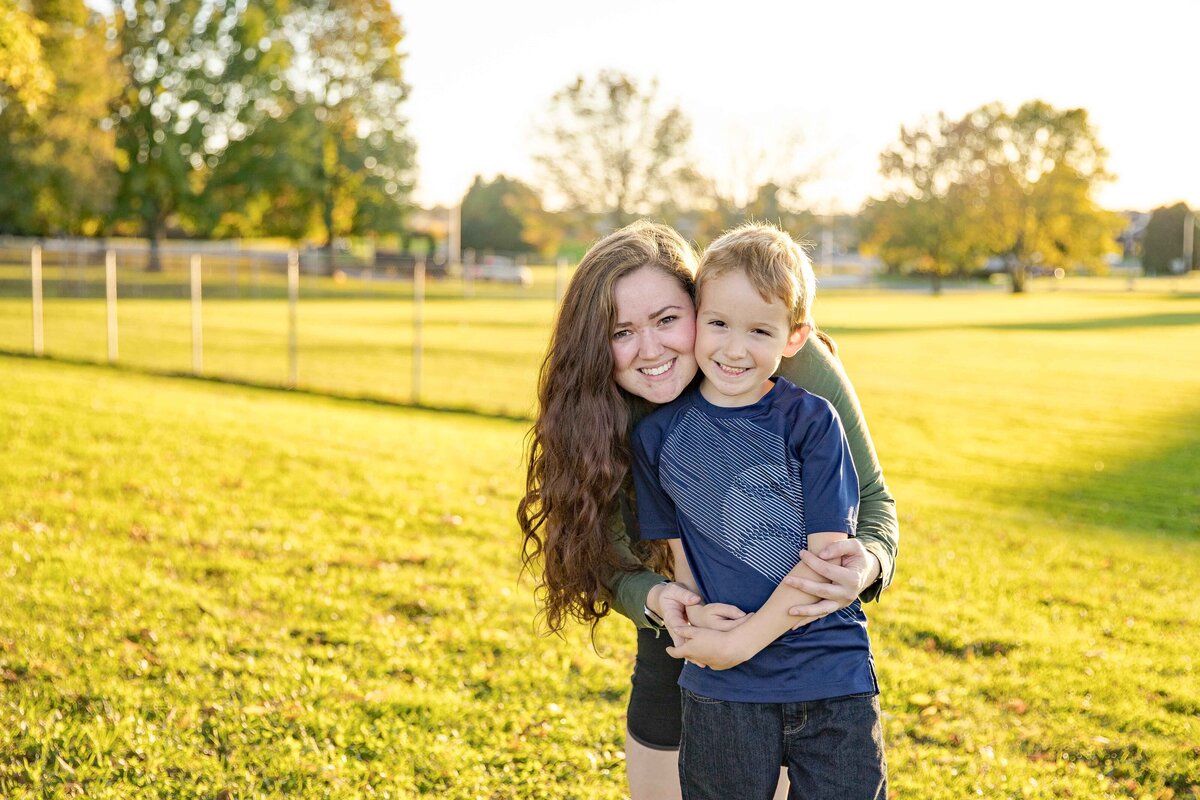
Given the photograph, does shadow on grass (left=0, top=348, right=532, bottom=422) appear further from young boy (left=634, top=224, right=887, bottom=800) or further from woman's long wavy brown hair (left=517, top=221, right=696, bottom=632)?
young boy (left=634, top=224, right=887, bottom=800)

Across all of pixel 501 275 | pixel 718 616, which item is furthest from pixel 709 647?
pixel 501 275

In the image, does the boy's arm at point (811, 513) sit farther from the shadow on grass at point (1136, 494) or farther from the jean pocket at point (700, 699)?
the shadow on grass at point (1136, 494)

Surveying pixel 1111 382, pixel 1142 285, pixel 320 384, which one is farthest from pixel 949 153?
pixel 320 384

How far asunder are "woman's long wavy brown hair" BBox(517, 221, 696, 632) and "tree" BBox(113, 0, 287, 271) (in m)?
48.9

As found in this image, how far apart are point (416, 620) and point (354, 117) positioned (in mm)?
50060

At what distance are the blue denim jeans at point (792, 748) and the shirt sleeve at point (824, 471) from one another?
357mm

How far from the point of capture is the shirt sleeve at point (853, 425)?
93.0 inches

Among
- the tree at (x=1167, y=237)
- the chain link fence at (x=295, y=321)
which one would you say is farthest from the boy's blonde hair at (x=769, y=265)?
the tree at (x=1167, y=237)

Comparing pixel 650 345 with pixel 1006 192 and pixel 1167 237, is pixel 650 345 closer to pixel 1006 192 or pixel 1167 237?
pixel 1006 192

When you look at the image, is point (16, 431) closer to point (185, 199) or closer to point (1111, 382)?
point (1111, 382)

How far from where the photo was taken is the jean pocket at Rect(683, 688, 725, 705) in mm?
2223

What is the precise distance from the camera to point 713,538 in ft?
7.43

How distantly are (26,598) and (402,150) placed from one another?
166ft

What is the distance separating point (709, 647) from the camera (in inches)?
85.4
